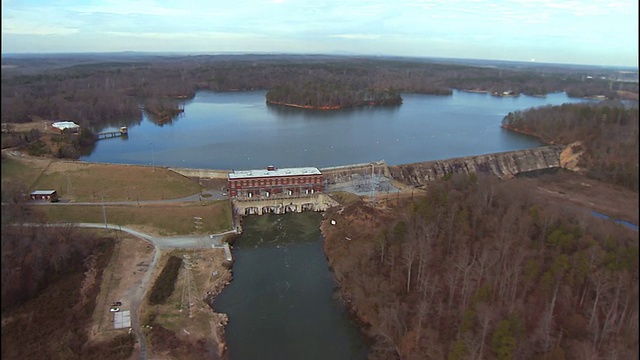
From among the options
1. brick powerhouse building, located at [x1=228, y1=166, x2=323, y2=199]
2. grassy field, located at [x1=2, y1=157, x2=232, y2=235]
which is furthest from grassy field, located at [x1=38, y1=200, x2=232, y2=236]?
brick powerhouse building, located at [x1=228, y1=166, x2=323, y2=199]

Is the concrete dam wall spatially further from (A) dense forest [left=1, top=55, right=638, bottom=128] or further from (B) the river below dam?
(B) the river below dam

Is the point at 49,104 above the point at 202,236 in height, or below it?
above

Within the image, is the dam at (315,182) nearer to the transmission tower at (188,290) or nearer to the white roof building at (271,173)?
the white roof building at (271,173)

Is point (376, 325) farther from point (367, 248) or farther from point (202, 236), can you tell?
point (202, 236)

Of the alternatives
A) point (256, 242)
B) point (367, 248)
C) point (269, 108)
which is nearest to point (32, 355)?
point (256, 242)

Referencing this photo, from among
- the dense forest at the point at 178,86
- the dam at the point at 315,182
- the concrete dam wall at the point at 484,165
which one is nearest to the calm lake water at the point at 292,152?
the dam at the point at 315,182
